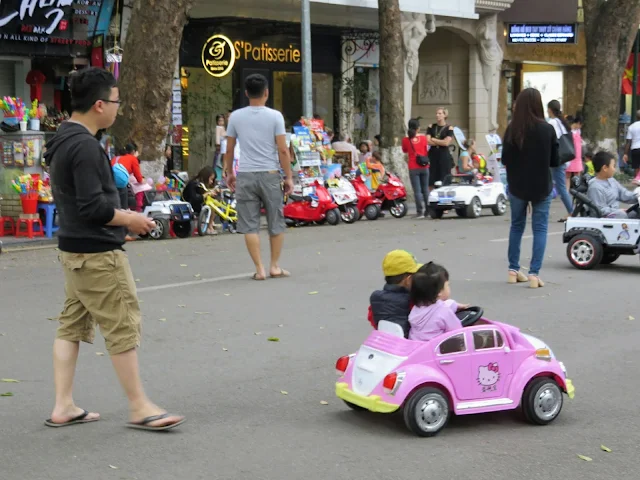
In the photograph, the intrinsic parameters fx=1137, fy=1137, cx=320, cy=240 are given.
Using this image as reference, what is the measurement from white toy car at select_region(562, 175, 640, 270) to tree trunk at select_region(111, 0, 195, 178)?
7.84 metres

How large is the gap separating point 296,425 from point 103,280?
1.30 metres

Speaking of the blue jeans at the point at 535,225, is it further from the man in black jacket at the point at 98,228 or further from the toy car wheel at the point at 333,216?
the toy car wheel at the point at 333,216

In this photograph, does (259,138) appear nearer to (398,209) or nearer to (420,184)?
(420,184)

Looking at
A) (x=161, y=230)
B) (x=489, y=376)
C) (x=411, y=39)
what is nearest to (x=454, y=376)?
(x=489, y=376)

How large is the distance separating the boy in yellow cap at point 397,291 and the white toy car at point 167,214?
10480mm

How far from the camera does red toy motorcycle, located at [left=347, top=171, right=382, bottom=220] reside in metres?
19.8

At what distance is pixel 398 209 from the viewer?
2034 cm

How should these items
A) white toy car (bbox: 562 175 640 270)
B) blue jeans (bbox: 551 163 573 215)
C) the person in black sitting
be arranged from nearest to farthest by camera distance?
white toy car (bbox: 562 175 640 270)
blue jeans (bbox: 551 163 573 215)
the person in black sitting

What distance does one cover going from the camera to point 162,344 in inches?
324

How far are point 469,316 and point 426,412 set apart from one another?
684 mm

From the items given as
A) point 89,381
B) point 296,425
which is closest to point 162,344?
point 89,381

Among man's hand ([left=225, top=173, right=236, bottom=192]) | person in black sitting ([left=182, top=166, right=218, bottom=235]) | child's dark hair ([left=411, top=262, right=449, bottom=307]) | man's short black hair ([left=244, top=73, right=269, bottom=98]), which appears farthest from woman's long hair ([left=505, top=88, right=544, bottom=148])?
person in black sitting ([left=182, top=166, right=218, bottom=235])

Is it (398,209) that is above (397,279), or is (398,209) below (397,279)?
below

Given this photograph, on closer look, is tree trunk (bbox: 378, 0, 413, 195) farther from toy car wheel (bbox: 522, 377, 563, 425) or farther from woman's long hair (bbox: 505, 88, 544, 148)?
toy car wheel (bbox: 522, 377, 563, 425)
